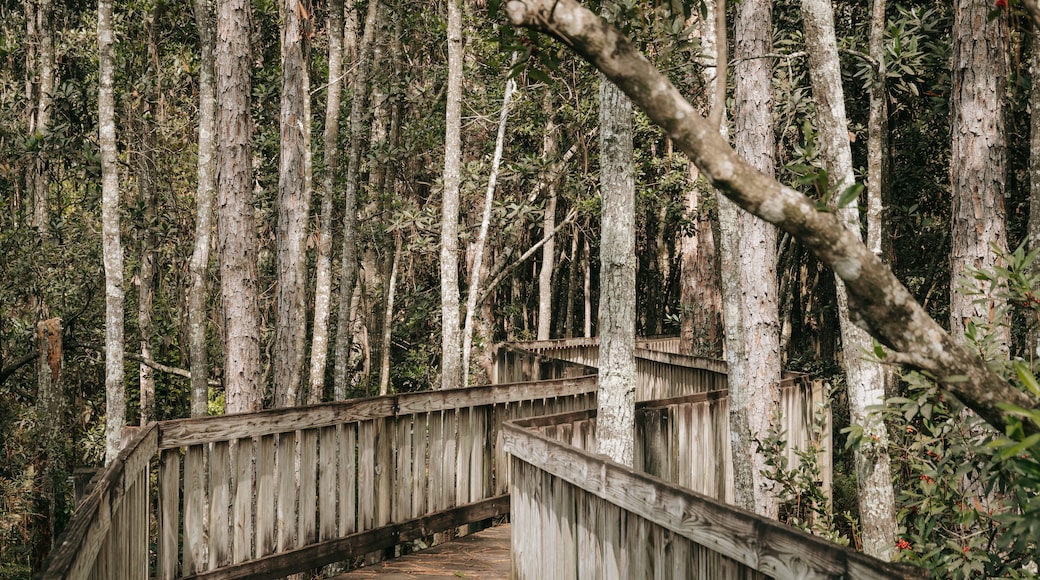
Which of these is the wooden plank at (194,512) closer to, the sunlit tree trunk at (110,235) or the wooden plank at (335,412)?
the wooden plank at (335,412)

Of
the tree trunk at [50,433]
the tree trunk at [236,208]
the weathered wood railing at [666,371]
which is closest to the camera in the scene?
the tree trunk at [236,208]

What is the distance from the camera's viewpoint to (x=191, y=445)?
582 centimetres

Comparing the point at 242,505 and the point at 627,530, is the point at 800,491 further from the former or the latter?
the point at 242,505

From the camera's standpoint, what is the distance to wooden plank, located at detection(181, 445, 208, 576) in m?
5.68

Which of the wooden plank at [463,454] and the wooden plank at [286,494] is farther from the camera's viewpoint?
the wooden plank at [463,454]

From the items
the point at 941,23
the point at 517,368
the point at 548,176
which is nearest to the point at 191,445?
the point at 517,368

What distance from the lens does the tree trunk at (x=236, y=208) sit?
9125mm

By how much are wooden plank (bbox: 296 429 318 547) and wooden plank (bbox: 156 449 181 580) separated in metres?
1.02

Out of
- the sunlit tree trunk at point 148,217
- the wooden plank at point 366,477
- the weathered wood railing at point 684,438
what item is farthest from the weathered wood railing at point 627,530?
the sunlit tree trunk at point 148,217

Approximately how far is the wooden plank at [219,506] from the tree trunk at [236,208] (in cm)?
312

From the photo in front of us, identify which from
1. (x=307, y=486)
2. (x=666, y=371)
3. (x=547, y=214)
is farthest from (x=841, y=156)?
(x=547, y=214)

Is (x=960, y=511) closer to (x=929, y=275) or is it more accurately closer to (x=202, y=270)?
(x=202, y=270)

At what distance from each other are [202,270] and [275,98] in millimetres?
7631

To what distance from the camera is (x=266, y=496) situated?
247 inches
